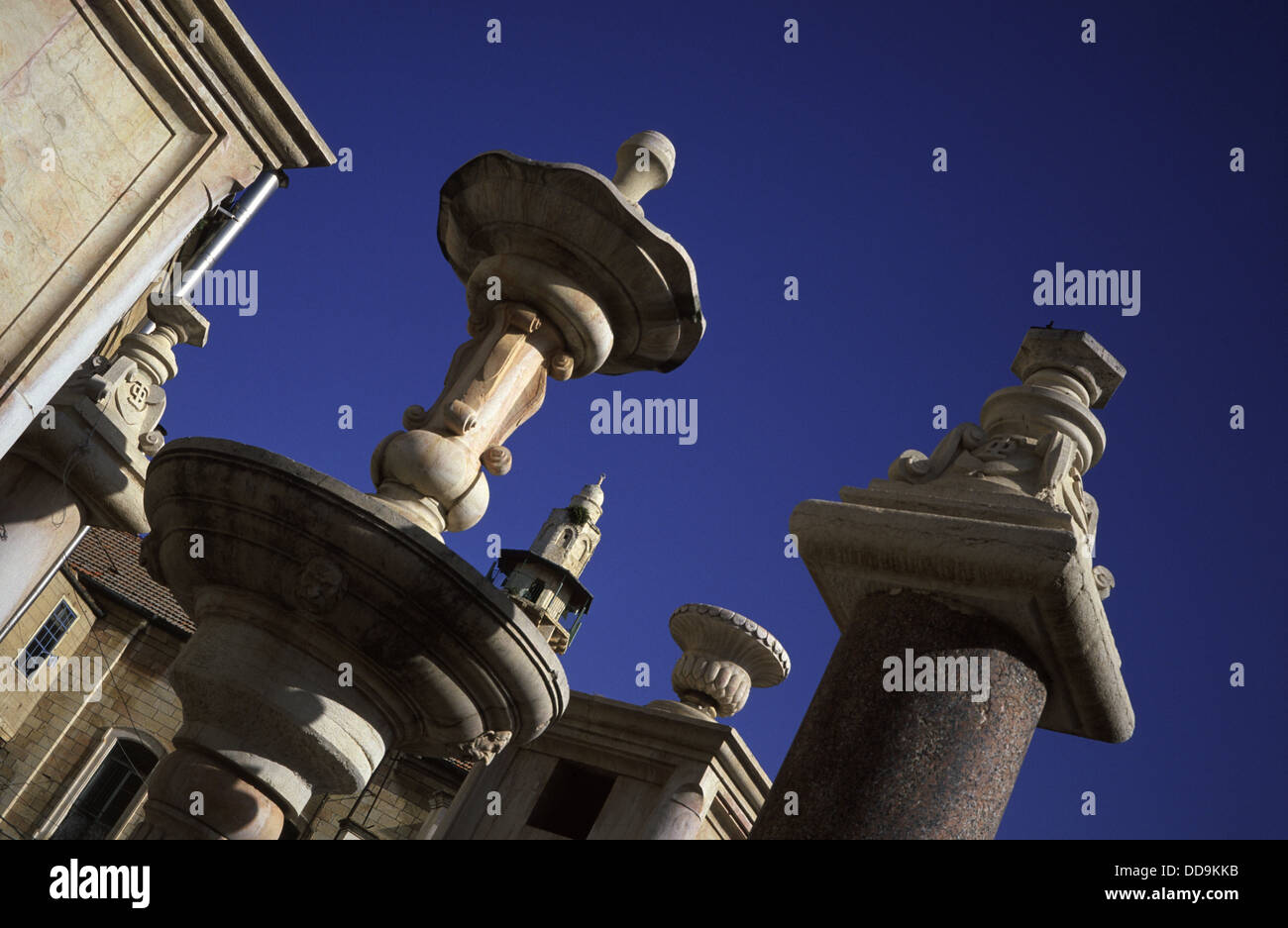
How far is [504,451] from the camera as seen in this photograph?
5398mm

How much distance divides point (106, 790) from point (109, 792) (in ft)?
0.28

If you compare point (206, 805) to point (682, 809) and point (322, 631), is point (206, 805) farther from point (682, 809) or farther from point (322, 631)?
point (682, 809)

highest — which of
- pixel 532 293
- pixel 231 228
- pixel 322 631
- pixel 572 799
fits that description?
pixel 231 228

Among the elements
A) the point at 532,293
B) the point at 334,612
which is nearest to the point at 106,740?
the point at 532,293

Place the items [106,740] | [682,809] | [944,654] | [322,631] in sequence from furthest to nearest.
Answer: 1. [106,740]
2. [682,809]
3. [322,631]
4. [944,654]

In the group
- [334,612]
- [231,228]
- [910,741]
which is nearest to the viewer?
[910,741]

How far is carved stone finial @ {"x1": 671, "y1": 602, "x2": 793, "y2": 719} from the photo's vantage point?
23.4 feet

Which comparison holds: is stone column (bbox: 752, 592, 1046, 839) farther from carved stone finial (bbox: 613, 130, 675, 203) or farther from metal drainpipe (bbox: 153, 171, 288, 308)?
metal drainpipe (bbox: 153, 171, 288, 308)

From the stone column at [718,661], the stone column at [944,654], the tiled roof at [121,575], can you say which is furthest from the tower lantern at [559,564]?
the stone column at [944,654]

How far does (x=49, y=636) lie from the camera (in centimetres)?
2498

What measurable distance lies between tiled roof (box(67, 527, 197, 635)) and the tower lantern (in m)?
28.0

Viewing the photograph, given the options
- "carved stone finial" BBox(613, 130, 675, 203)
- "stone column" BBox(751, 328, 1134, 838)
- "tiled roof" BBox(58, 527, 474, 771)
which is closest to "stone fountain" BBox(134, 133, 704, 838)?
"stone column" BBox(751, 328, 1134, 838)

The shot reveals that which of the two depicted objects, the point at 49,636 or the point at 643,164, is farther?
the point at 49,636

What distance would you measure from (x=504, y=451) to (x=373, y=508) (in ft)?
4.15
